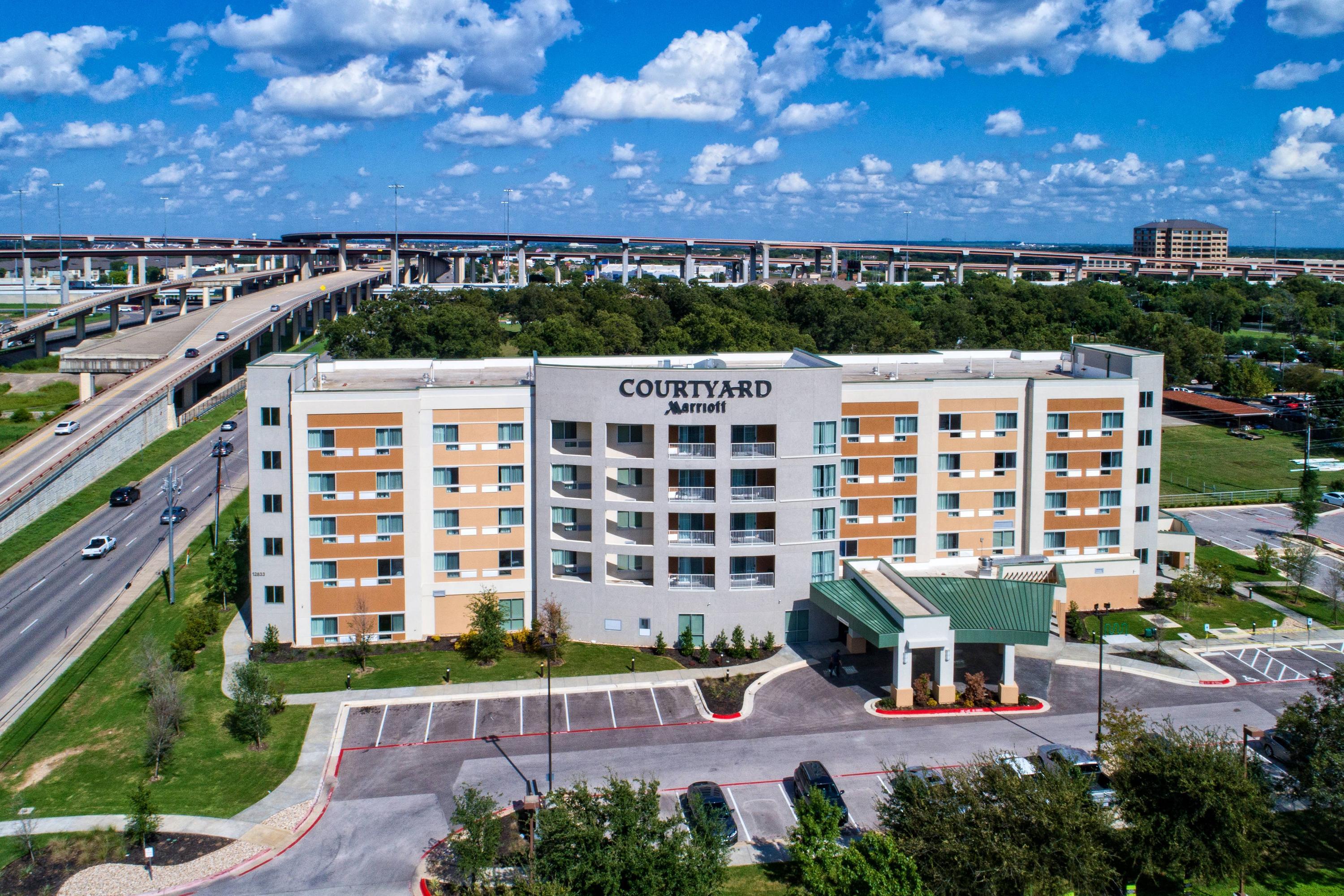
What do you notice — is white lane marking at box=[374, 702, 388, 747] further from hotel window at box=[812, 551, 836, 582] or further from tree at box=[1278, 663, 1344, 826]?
tree at box=[1278, 663, 1344, 826]

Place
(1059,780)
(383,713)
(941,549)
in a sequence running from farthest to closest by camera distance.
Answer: (941,549) → (383,713) → (1059,780)

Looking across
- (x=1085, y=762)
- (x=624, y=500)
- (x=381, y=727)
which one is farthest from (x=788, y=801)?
(x=624, y=500)

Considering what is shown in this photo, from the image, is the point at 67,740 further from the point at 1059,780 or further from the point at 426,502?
the point at 1059,780

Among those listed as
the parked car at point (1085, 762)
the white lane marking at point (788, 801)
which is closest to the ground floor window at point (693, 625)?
the white lane marking at point (788, 801)

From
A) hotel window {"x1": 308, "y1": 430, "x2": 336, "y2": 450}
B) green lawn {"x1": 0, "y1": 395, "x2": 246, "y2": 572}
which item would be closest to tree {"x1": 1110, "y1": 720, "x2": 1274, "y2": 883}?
hotel window {"x1": 308, "y1": 430, "x2": 336, "y2": 450}

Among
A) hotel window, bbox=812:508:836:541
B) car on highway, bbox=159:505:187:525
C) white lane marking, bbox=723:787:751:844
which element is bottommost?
white lane marking, bbox=723:787:751:844

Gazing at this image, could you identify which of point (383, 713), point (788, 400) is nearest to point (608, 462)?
point (788, 400)
